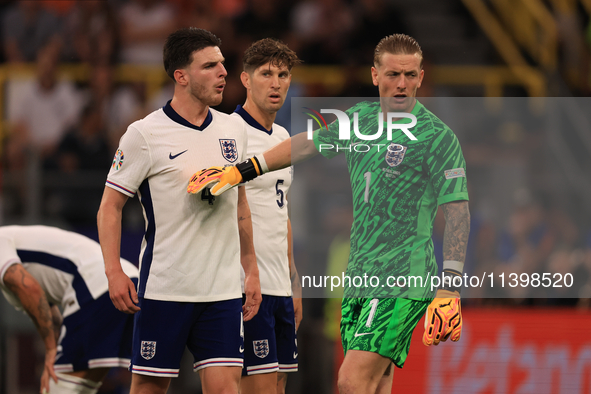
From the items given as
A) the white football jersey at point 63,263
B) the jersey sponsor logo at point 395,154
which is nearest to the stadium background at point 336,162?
the jersey sponsor logo at point 395,154

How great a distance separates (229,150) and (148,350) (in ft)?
3.94

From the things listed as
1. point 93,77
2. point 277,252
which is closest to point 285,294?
point 277,252

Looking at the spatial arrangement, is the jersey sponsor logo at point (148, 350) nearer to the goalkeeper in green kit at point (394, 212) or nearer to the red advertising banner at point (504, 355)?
the goalkeeper in green kit at point (394, 212)

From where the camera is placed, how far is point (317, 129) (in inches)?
196

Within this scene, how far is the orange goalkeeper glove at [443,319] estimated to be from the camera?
4254 millimetres

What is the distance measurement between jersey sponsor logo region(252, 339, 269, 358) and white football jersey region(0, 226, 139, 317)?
4.13ft

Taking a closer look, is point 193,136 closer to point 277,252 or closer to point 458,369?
point 277,252

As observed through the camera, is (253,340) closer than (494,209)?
Yes

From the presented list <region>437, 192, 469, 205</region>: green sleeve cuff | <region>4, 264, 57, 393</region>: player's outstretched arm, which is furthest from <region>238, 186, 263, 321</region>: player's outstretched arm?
<region>4, 264, 57, 393</region>: player's outstretched arm

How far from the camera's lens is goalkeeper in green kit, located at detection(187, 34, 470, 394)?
14.4 ft

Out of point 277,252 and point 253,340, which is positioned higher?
point 277,252

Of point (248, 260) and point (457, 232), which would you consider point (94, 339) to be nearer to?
point (248, 260)

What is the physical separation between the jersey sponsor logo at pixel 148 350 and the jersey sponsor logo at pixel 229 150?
1104mm

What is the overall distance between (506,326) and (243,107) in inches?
115
